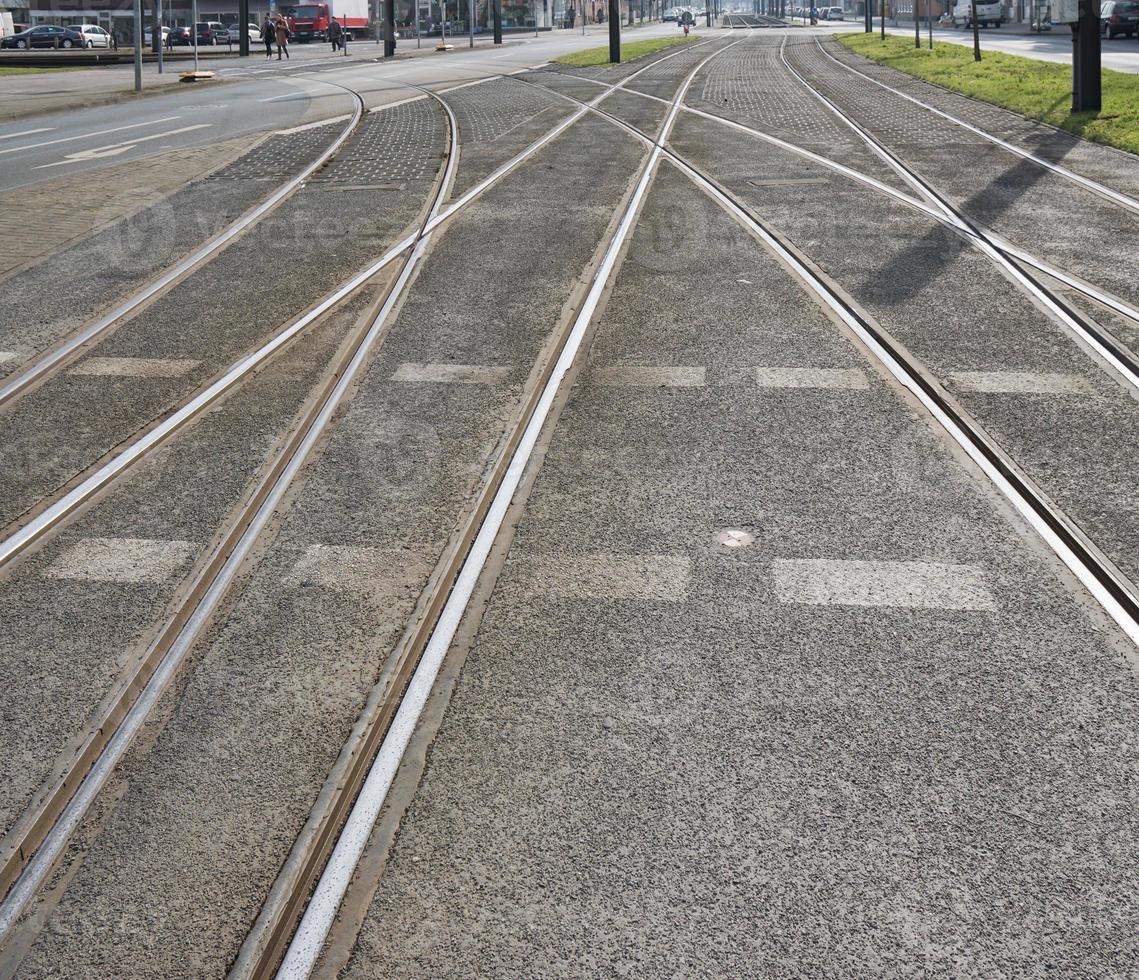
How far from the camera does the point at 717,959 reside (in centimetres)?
311

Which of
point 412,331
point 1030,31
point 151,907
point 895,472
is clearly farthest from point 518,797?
point 1030,31

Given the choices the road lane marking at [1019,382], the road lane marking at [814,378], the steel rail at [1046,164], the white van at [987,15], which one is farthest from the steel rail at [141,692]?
the white van at [987,15]

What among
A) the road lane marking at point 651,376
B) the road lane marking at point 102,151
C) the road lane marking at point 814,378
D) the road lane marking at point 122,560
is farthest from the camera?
the road lane marking at point 102,151

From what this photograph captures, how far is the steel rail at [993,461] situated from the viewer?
4937 millimetres

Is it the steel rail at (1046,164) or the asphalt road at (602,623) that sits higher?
the steel rail at (1046,164)

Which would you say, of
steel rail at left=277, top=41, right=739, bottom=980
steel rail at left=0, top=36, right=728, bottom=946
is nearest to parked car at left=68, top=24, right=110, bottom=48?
steel rail at left=277, top=41, right=739, bottom=980

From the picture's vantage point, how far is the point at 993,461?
6309mm

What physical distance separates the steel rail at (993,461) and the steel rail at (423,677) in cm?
187

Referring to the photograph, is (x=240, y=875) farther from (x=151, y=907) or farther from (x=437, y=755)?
(x=437, y=755)

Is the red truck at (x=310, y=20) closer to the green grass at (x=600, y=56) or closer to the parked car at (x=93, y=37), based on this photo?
the parked car at (x=93, y=37)

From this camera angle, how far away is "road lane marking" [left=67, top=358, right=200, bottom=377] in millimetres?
8210

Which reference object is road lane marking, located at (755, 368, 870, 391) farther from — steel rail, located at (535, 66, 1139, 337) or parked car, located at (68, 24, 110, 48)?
parked car, located at (68, 24, 110, 48)

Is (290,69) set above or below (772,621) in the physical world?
above

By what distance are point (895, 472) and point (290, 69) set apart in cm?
3951
